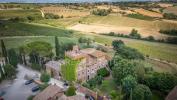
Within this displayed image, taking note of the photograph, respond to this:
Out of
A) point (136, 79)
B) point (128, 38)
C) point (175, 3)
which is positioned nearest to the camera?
point (175, 3)

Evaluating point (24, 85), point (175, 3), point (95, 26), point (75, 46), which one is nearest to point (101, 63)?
point (75, 46)

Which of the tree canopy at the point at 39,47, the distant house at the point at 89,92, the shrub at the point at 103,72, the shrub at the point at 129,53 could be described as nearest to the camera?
the distant house at the point at 89,92

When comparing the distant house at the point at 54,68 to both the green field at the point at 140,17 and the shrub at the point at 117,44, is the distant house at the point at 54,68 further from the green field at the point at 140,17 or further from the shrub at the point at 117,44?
the green field at the point at 140,17

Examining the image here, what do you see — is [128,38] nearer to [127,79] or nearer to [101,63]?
[127,79]

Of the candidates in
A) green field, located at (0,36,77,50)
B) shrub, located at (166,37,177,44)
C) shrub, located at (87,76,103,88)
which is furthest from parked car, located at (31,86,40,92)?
shrub, located at (166,37,177,44)

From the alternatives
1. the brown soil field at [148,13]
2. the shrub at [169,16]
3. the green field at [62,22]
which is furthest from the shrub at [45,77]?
the shrub at [169,16]

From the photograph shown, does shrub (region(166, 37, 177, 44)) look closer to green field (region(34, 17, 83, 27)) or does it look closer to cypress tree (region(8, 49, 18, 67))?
green field (region(34, 17, 83, 27))

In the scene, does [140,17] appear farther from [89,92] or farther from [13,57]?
[13,57]
